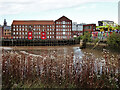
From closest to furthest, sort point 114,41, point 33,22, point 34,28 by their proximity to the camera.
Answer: point 34,28, point 33,22, point 114,41

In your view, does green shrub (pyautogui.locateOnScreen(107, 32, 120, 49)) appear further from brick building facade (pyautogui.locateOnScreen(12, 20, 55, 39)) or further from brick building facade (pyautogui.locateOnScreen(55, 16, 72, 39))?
brick building facade (pyautogui.locateOnScreen(12, 20, 55, 39))

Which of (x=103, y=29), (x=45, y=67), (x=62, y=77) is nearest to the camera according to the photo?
(x=62, y=77)

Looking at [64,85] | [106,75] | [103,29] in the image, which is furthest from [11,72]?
[103,29]

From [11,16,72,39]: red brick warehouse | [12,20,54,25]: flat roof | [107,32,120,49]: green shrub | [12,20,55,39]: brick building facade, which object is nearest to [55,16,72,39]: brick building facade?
[11,16,72,39]: red brick warehouse

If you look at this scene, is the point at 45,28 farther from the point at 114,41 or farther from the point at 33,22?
the point at 114,41

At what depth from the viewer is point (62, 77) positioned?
515 centimetres

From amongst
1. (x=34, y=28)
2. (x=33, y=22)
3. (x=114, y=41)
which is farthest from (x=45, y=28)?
(x=114, y=41)

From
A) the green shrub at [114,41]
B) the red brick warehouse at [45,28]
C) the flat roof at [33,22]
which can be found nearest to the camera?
the red brick warehouse at [45,28]

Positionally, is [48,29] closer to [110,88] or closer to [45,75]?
[45,75]

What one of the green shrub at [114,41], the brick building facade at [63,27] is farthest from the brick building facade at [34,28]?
the green shrub at [114,41]

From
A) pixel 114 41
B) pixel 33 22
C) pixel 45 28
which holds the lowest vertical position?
pixel 114 41

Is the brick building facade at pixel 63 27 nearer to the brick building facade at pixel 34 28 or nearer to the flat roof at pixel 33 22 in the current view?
the brick building facade at pixel 34 28

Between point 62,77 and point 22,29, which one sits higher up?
point 22,29

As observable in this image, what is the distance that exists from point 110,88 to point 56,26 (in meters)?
4.29
